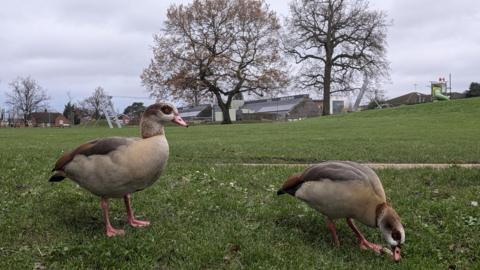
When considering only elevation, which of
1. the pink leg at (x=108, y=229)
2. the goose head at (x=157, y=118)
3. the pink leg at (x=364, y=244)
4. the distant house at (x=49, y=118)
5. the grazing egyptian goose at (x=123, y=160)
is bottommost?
the distant house at (x=49, y=118)

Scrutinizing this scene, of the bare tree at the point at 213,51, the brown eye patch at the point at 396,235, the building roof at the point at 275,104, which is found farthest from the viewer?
the building roof at the point at 275,104

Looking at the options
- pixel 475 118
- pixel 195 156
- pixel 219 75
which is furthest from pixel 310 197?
pixel 219 75

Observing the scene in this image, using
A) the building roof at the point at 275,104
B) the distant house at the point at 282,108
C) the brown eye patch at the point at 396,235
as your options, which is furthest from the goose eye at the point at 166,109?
the building roof at the point at 275,104

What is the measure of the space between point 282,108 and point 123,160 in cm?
9848

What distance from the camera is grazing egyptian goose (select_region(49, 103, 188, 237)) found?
5871 mm

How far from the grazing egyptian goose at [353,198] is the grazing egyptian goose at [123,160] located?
1685 mm

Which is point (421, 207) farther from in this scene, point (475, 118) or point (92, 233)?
point (475, 118)

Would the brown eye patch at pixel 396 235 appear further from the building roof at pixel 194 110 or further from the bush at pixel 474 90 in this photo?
the building roof at pixel 194 110

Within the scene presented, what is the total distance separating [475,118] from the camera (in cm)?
3622

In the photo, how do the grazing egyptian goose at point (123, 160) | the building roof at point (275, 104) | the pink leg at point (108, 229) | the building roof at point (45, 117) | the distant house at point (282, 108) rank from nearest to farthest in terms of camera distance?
the grazing egyptian goose at point (123, 160)
the pink leg at point (108, 229)
the distant house at point (282, 108)
the building roof at point (275, 104)
the building roof at point (45, 117)

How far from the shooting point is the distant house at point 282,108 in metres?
95.9

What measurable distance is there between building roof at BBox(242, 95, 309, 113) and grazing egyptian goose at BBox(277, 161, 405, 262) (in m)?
94.8

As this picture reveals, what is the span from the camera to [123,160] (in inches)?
230

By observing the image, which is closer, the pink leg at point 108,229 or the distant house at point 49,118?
the pink leg at point 108,229
